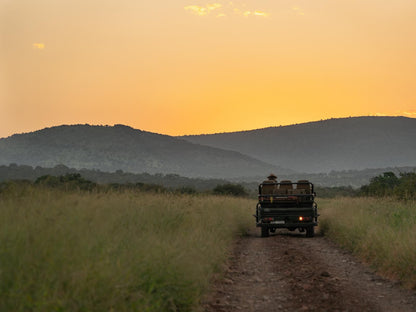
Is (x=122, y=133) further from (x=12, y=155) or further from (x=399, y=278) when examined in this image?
(x=399, y=278)

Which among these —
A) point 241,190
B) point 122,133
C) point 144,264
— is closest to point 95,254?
point 144,264

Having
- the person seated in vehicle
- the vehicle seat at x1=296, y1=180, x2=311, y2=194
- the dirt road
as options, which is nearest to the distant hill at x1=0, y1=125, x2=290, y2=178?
the person seated in vehicle

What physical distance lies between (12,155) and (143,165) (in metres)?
35.9

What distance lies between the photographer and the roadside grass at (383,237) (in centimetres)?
1271

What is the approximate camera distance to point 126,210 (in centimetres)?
1427

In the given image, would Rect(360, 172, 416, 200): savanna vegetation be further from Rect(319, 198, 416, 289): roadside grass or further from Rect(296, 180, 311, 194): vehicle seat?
Rect(319, 198, 416, 289): roadside grass

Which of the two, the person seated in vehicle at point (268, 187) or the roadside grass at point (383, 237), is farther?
the person seated in vehicle at point (268, 187)

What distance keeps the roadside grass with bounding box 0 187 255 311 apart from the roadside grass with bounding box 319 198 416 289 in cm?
409

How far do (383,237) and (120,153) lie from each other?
152730 millimetres

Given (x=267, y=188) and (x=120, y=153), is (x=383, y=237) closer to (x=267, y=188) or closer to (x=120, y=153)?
(x=267, y=188)

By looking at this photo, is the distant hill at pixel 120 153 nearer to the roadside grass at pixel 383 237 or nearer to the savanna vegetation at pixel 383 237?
the savanna vegetation at pixel 383 237

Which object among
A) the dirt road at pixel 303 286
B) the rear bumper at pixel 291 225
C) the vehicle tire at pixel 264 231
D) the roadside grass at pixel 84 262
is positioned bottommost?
the dirt road at pixel 303 286

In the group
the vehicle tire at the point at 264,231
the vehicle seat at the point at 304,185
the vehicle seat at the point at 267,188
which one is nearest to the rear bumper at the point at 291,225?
the vehicle tire at the point at 264,231

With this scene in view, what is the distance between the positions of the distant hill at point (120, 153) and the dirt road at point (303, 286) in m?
141
